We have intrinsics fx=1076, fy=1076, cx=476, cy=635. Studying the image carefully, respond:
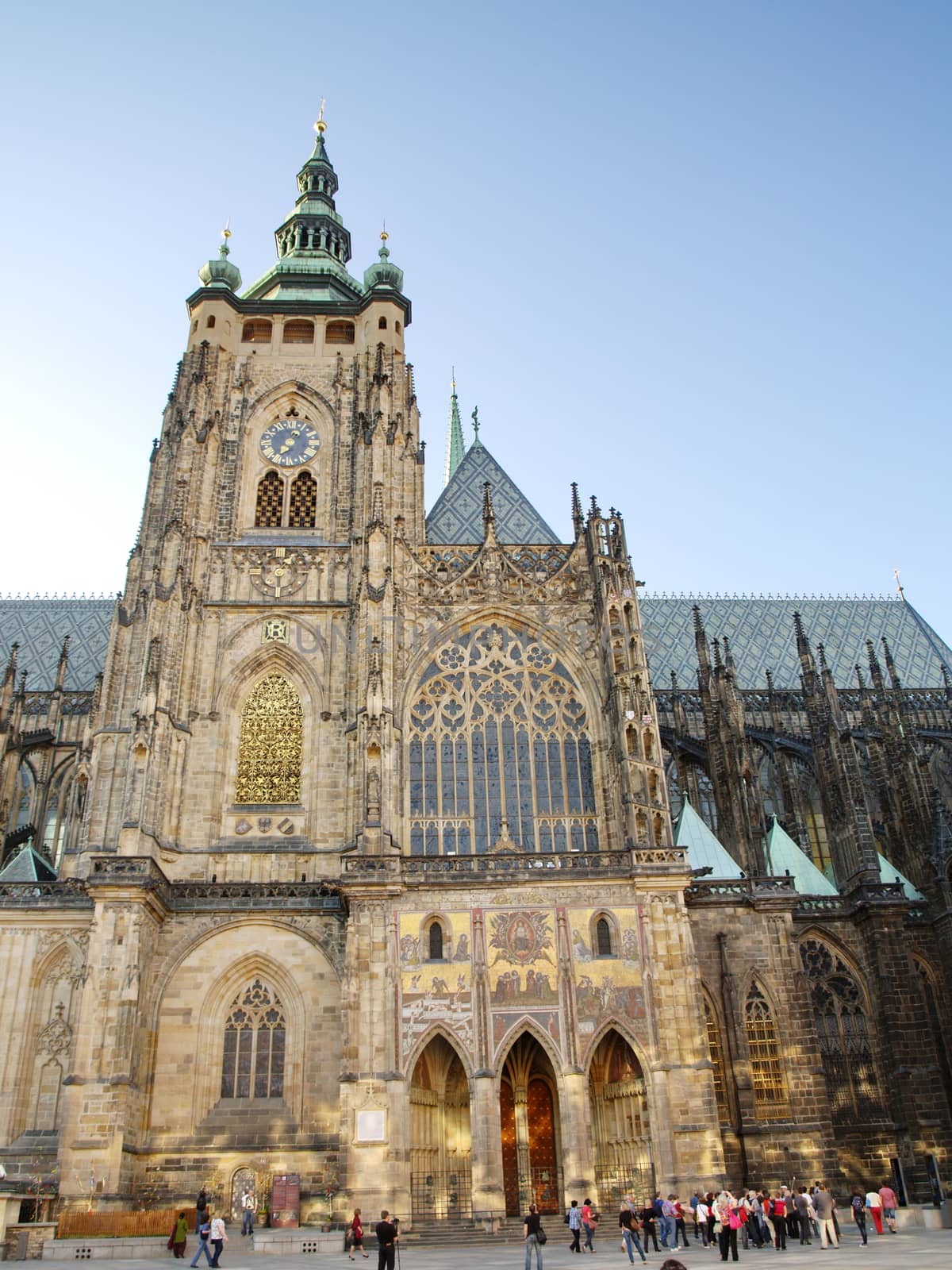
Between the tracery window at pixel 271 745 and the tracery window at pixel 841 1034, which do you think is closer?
the tracery window at pixel 841 1034

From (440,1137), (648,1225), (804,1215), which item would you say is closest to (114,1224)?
(440,1137)

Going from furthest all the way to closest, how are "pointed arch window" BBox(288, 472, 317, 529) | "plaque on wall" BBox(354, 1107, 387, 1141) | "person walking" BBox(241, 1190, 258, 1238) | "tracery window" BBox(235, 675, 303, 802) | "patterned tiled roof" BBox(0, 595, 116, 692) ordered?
"patterned tiled roof" BBox(0, 595, 116, 692)
"pointed arch window" BBox(288, 472, 317, 529)
"tracery window" BBox(235, 675, 303, 802)
"plaque on wall" BBox(354, 1107, 387, 1141)
"person walking" BBox(241, 1190, 258, 1238)

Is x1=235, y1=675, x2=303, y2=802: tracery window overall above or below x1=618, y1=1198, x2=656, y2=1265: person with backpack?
above

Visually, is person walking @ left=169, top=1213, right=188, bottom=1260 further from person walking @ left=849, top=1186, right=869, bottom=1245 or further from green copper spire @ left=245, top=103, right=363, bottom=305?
green copper spire @ left=245, top=103, right=363, bottom=305

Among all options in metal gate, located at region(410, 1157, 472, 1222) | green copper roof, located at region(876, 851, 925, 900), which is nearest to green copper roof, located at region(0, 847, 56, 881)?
metal gate, located at region(410, 1157, 472, 1222)

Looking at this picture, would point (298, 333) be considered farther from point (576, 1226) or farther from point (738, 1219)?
point (738, 1219)

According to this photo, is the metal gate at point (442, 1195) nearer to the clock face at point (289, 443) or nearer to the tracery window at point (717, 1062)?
the tracery window at point (717, 1062)

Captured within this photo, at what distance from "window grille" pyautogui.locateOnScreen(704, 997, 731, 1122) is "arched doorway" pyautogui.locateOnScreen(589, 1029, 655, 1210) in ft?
7.88

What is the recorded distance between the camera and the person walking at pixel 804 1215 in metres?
20.3

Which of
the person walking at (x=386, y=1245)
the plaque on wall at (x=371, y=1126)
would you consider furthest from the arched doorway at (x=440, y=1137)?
the person walking at (x=386, y=1245)

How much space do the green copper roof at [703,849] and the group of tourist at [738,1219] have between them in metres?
8.69

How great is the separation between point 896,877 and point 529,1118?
13200mm

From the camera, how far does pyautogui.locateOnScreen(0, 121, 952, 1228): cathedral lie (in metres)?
23.7

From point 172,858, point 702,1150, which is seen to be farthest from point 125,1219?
point 702,1150
